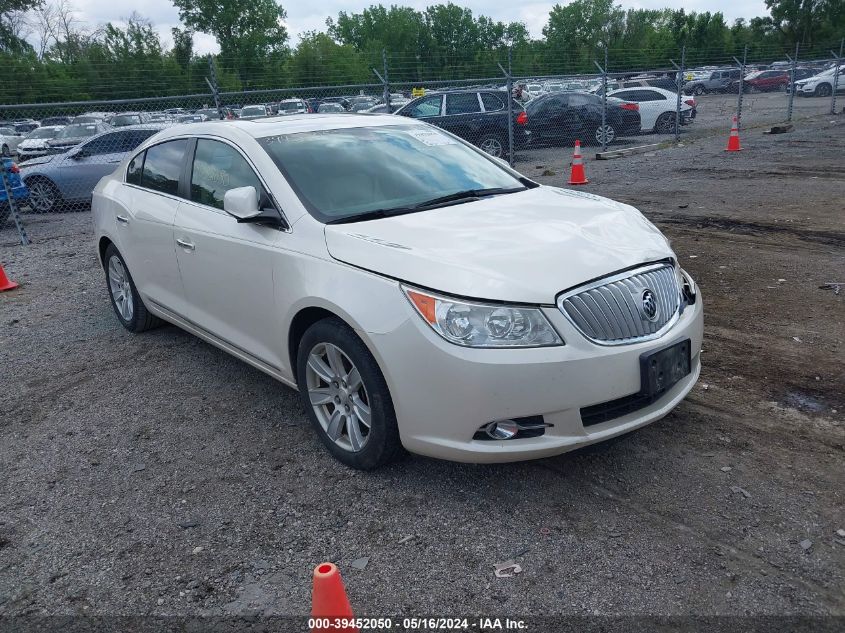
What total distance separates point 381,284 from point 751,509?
1.87 m

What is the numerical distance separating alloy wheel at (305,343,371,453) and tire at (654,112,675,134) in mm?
19998

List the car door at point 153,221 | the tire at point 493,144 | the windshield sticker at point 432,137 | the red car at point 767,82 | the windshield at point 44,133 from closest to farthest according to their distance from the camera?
the windshield sticker at point 432,137, the car door at point 153,221, the tire at point 493,144, the windshield at point 44,133, the red car at point 767,82

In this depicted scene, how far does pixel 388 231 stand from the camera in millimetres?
3484

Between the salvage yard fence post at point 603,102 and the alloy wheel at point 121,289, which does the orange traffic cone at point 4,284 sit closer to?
the alloy wheel at point 121,289

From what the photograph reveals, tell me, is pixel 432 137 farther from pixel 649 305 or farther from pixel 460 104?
pixel 460 104

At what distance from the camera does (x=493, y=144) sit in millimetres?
17000

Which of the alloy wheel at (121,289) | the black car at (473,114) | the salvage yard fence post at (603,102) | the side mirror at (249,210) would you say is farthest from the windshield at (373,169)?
the salvage yard fence post at (603,102)

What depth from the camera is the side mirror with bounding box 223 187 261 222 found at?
12.3 feet

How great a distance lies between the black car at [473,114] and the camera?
54.1 feet

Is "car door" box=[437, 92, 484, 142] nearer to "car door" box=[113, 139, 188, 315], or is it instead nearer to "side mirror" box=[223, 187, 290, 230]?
"car door" box=[113, 139, 188, 315]

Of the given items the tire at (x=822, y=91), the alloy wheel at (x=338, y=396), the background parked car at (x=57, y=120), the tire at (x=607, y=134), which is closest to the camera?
the alloy wheel at (x=338, y=396)

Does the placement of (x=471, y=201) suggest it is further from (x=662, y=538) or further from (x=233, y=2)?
(x=233, y=2)

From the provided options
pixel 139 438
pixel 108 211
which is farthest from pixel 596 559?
pixel 108 211

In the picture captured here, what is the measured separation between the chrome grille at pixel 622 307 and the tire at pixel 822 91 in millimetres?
39583
